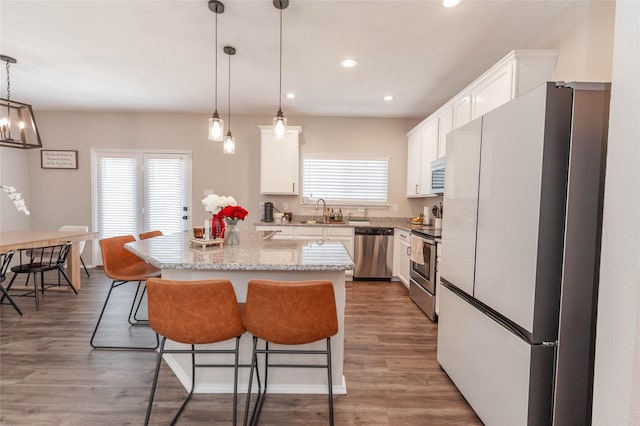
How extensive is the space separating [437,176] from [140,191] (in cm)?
474

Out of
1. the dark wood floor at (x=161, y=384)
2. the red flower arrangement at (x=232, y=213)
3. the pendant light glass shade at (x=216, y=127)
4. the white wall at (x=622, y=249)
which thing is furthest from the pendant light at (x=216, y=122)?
the white wall at (x=622, y=249)

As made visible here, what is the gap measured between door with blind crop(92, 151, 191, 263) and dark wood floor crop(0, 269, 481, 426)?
86.8 inches

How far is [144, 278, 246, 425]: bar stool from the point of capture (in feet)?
4.76

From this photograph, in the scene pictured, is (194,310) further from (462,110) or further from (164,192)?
(164,192)

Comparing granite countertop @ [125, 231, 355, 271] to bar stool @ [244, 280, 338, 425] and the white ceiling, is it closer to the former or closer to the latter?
bar stool @ [244, 280, 338, 425]

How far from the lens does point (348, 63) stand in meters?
2.99

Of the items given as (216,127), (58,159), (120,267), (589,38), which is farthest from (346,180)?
(58,159)

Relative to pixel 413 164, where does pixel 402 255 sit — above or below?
below

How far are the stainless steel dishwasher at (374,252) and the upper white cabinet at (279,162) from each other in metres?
1.34

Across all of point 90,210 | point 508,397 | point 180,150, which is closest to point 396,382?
point 508,397

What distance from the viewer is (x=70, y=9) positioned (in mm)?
2238

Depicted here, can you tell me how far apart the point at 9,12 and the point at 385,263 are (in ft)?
15.3

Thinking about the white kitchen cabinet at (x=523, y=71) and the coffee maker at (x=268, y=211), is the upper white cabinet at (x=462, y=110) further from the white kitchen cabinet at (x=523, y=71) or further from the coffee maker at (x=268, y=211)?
the coffee maker at (x=268, y=211)

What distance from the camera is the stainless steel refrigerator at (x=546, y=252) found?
4.06 ft
